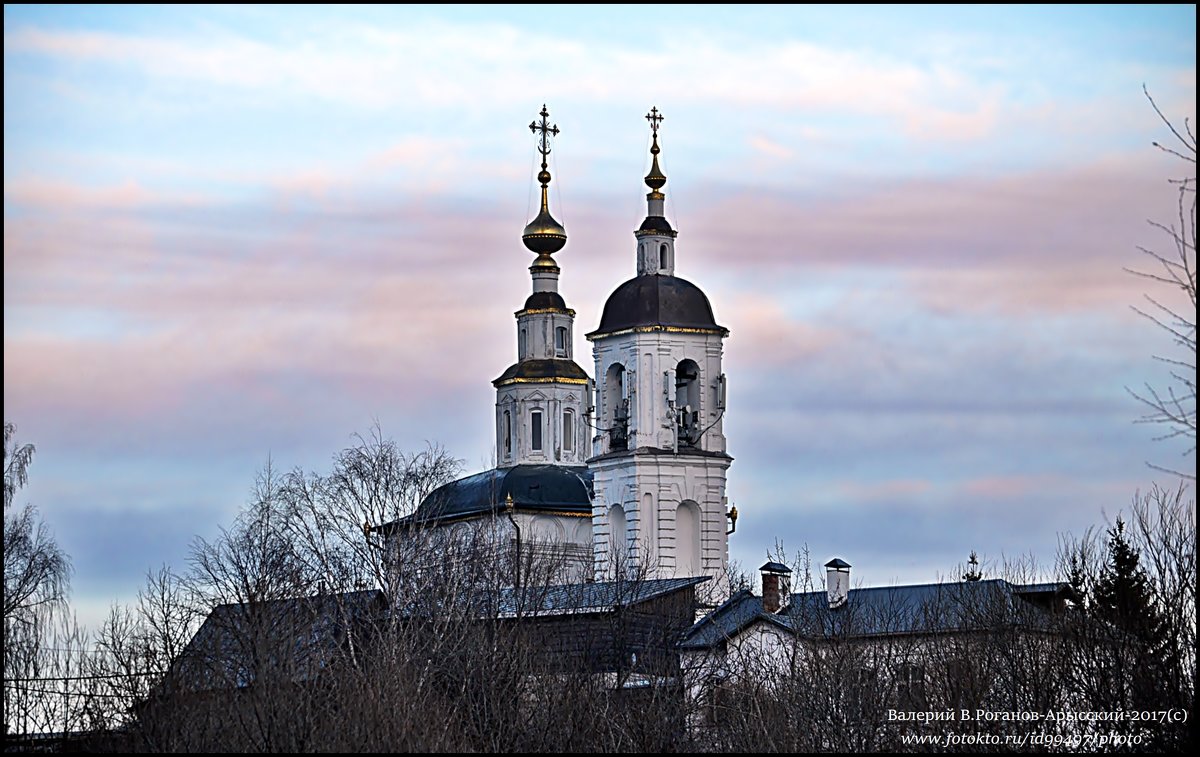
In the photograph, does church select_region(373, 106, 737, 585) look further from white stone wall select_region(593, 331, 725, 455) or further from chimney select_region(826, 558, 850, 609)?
chimney select_region(826, 558, 850, 609)

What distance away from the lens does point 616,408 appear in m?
74.7

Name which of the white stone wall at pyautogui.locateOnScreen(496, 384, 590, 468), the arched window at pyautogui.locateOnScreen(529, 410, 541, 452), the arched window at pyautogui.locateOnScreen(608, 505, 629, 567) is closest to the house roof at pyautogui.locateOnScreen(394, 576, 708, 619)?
the arched window at pyautogui.locateOnScreen(608, 505, 629, 567)

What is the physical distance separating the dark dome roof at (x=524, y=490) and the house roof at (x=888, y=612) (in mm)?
18051

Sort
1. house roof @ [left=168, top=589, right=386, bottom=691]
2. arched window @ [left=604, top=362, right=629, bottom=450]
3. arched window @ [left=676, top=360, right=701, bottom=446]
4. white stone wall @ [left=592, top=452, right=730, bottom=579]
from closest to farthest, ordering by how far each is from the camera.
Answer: house roof @ [left=168, top=589, right=386, bottom=691] < white stone wall @ [left=592, top=452, right=730, bottom=579] < arched window @ [left=676, top=360, right=701, bottom=446] < arched window @ [left=604, top=362, right=629, bottom=450]

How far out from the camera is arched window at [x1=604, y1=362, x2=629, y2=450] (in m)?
74.4

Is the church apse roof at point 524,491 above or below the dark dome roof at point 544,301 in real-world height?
below

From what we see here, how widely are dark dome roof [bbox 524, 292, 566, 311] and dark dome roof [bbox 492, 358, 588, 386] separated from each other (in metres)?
1.63

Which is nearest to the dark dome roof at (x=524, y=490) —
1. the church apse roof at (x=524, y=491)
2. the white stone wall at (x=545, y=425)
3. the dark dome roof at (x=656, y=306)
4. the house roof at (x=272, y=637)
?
the church apse roof at (x=524, y=491)

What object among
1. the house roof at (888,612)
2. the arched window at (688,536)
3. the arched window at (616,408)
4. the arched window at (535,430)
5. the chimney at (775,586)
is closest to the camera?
the house roof at (888,612)

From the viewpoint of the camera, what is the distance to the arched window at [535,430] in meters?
81.4

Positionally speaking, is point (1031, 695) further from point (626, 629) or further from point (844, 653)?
point (626, 629)

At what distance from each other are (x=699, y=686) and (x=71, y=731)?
12685 mm

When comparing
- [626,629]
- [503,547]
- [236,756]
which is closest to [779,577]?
[626,629]

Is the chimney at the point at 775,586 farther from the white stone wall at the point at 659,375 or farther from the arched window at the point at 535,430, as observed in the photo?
the arched window at the point at 535,430
